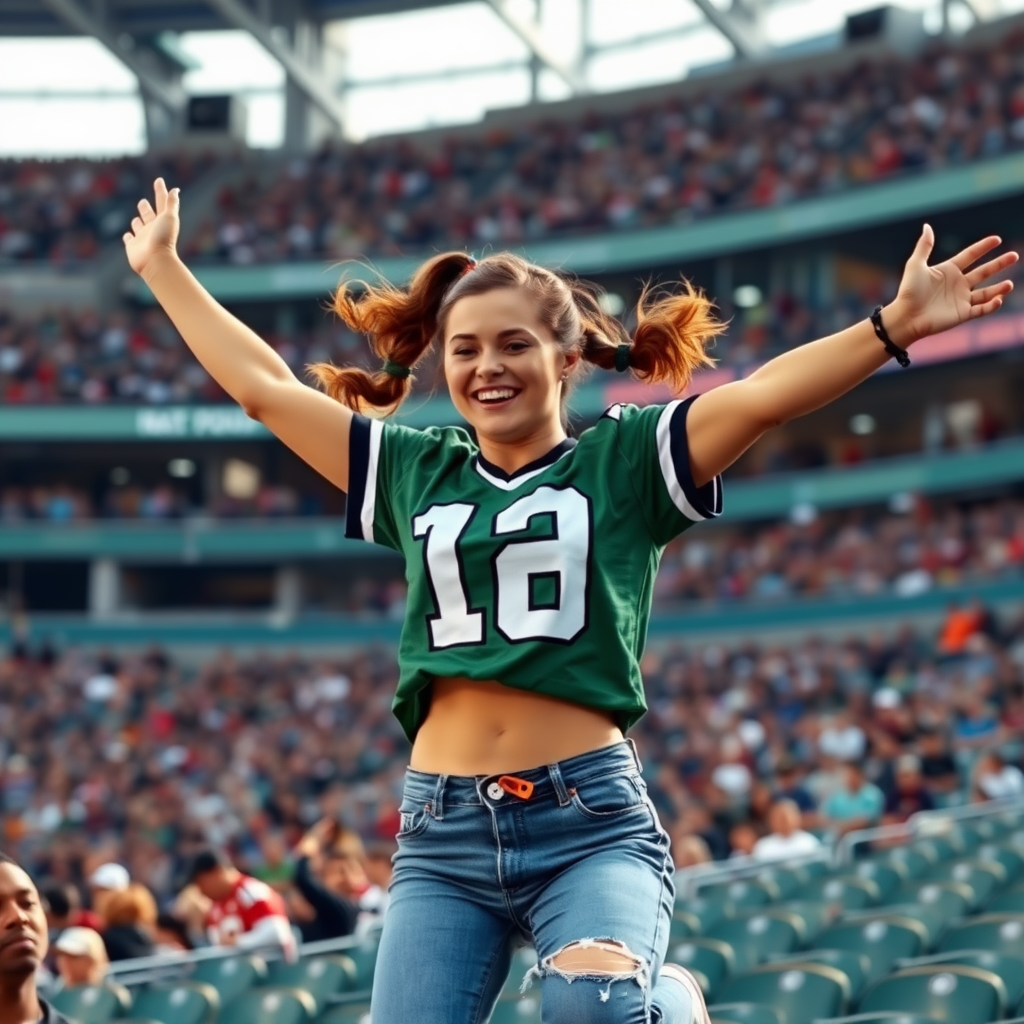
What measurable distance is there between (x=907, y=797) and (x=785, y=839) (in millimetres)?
1832

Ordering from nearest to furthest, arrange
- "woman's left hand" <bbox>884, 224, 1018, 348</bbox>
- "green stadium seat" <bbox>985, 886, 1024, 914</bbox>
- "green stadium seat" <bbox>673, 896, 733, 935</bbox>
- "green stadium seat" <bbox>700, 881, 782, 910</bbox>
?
"woman's left hand" <bbox>884, 224, 1018, 348</bbox>, "green stadium seat" <bbox>985, 886, 1024, 914</bbox>, "green stadium seat" <bbox>673, 896, 733, 935</bbox>, "green stadium seat" <bbox>700, 881, 782, 910</bbox>

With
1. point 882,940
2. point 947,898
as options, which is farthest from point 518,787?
point 947,898

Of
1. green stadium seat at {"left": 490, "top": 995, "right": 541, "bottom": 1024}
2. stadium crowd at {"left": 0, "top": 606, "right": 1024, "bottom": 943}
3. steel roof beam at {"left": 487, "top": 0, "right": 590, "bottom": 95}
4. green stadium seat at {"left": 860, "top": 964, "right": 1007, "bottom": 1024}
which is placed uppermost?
steel roof beam at {"left": 487, "top": 0, "right": 590, "bottom": 95}

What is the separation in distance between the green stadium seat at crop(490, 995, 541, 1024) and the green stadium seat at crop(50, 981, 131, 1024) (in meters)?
1.64

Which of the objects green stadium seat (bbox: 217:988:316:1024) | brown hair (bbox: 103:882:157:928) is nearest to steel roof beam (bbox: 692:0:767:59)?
brown hair (bbox: 103:882:157:928)

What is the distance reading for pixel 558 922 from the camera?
3.00 meters

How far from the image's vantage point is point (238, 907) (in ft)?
26.9

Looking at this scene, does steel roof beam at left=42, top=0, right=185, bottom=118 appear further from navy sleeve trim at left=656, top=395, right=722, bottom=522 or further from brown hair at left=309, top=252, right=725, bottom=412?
navy sleeve trim at left=656, top=395, right=722, bottom=522

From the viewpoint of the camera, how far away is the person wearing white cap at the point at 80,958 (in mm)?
7141

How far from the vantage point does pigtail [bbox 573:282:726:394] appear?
3.41 metres

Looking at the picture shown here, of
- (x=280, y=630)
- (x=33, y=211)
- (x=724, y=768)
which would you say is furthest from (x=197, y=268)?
(x=724, y=768)

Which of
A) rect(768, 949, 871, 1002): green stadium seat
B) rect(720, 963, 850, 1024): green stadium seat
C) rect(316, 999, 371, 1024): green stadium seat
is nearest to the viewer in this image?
rect(720, 963, 850, 1024): green stadium seat

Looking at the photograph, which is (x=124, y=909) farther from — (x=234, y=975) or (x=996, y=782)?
(x=996, y=782)

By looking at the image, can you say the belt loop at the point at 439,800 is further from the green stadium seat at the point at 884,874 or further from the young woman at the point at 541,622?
the green stadium seat at the point at 884,874
